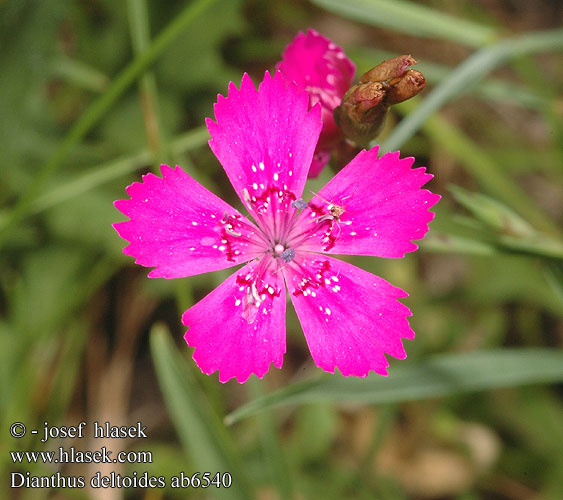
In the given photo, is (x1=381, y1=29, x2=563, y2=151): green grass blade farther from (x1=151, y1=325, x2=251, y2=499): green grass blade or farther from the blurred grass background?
(x1=151, y1=325, x2=251, y2=499): green grass blade

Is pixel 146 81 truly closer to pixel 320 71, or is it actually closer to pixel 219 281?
pixel 219 281

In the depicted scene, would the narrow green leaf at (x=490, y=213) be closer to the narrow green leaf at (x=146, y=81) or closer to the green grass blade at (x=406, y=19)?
the green grass blade at (x=406, y=19)

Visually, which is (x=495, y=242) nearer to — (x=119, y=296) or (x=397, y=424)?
(x=397, y=424)

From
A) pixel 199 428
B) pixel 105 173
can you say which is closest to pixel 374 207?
pixel 199 428

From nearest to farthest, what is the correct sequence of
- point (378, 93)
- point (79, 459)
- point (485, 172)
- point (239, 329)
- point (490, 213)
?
point (378, 93)
point (239, 329)
point (490, 213)
point (79, 459)
point (485, 172)

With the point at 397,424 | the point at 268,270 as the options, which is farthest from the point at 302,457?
the point at 268,270

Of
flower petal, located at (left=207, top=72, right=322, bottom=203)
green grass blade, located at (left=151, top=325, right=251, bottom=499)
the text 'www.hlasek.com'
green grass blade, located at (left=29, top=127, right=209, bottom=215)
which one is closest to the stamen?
flower petal, located at (left=207, top=72, right=322, bottom=203)
